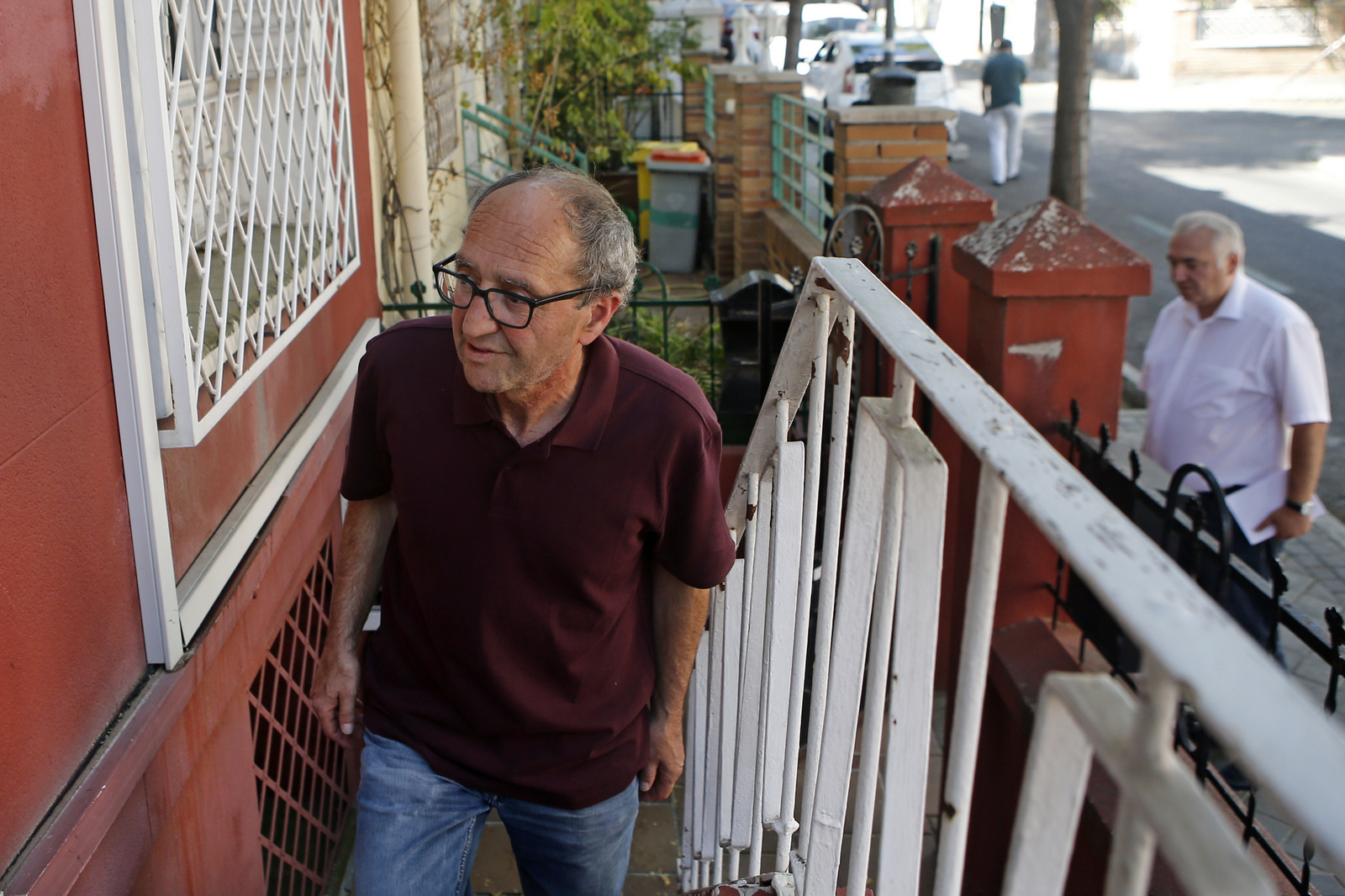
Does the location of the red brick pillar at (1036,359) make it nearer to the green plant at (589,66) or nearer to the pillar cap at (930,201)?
the pillar cap at (930,201)

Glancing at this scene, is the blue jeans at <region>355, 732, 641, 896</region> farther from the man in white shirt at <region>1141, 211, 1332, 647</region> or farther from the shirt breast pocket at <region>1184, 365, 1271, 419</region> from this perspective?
the shirt breast pocket at <region>1184, 365, 1271, 419</region>

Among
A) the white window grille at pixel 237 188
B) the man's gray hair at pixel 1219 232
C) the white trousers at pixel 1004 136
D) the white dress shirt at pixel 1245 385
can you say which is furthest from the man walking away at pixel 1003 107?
the white window grille at pixel 237 188

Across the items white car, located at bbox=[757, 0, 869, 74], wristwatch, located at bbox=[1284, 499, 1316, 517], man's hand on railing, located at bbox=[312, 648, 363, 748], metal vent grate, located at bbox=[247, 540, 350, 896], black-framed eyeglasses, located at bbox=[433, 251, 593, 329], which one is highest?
white car, located at bbox=[757, 0, 869, 74]

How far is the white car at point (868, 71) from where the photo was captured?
798 inches

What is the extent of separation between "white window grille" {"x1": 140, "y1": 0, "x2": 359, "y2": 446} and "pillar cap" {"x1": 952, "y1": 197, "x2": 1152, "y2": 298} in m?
2.10

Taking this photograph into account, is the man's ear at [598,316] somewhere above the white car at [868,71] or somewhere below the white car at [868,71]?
below

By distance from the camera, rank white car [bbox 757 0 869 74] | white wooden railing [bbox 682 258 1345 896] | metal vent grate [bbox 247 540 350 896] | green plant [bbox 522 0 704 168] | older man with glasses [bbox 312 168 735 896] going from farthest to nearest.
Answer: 1. white car [bbox 757 0 869 74]
2. green plant [bbox 522 0 704 168]
3. metal vent grate [bbox 247 540 350 896]
4. older man with glasses [bbox 312 168 735 896]
5. white wooden railing [bbox 682 258 1345 896]

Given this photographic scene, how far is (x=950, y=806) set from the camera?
1.14 m

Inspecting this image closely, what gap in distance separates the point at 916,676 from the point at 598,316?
3.12 ft

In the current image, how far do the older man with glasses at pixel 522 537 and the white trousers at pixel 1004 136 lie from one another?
15.8m

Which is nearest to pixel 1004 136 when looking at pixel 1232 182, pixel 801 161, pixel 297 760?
A: pixel 1232 182

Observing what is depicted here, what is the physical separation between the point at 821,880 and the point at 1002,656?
1.95m

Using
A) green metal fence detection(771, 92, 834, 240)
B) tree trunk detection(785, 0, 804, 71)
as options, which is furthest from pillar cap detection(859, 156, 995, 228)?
tree trunk detection(785, 0, 804, 71)

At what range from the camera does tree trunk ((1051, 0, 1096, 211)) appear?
23.1 feet
